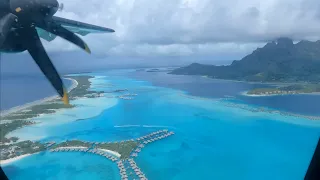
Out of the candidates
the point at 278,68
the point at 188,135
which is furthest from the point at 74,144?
the point at 278,68

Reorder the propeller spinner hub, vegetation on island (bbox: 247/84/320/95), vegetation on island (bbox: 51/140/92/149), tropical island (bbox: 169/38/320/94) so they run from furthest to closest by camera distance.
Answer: tropical island (bbox: 169/38/320/94), vegetation on island (bbox: 247/84/320/95), vegetation on island (bbox: 51/140/92/149), the propeller spinner hub

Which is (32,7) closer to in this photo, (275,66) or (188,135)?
(188,135)

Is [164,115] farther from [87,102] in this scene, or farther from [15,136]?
[15,136]

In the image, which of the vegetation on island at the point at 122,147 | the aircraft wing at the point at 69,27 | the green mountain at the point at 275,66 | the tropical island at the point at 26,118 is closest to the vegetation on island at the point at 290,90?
the green mountain at the point at 275,66

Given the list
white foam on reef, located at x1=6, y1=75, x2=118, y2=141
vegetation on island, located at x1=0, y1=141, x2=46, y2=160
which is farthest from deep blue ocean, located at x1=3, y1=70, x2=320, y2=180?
vegetation on island, located at x1=0, y1=141, x2=46, y2=160

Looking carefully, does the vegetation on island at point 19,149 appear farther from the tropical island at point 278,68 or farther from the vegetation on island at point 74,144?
the tropical island at point 278,68

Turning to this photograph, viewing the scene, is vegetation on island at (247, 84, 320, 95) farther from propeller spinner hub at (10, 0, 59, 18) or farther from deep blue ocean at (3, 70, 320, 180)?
propeller spinner hub at (10, 0, 59, 18)
